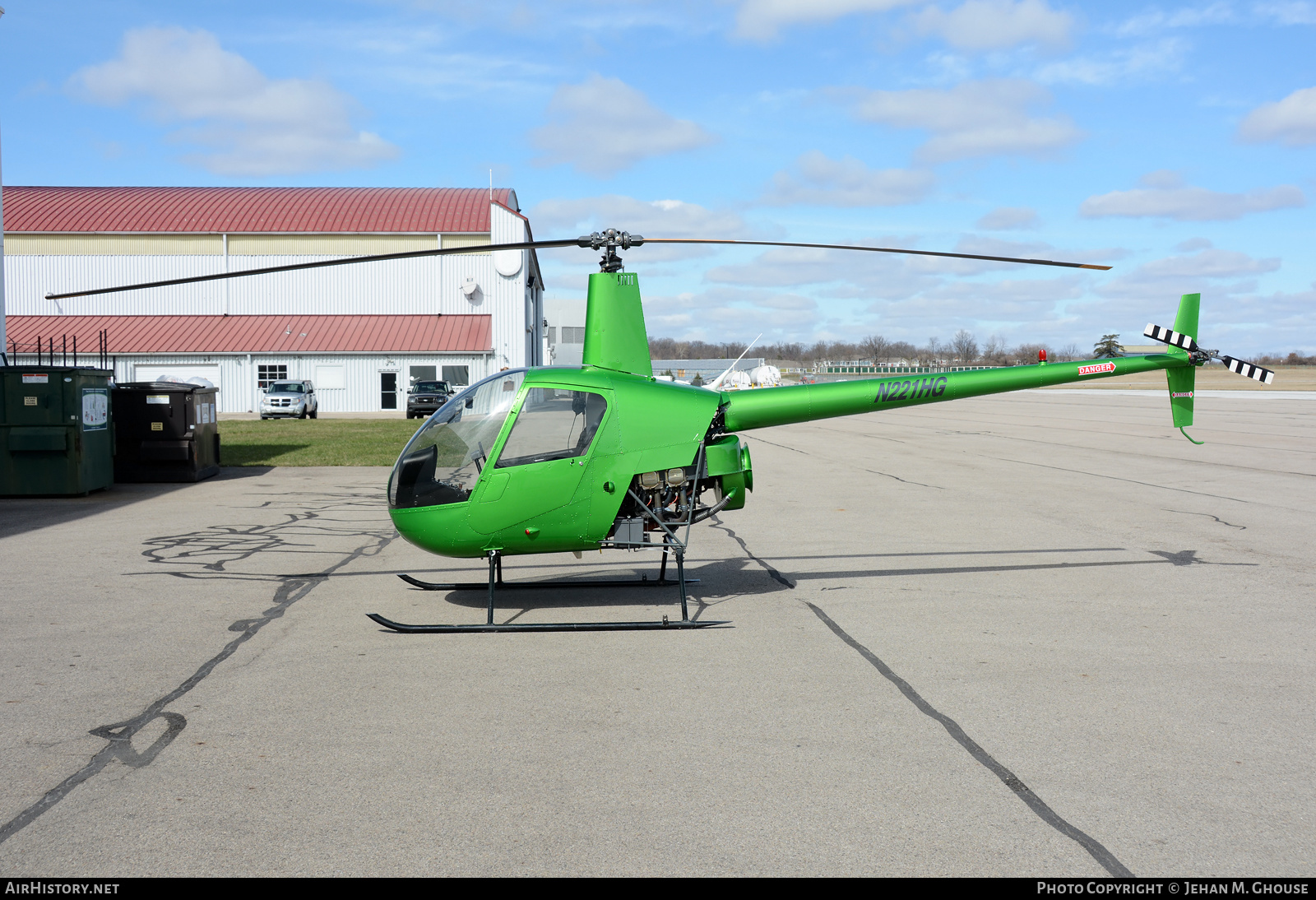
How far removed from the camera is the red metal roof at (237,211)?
4441 cm

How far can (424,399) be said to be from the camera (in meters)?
37.1

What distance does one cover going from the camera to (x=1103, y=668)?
5.95 m

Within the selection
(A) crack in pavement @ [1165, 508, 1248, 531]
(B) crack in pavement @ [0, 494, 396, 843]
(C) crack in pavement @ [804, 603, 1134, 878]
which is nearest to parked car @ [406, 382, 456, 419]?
(A) crack in pavement @ [1165, 508, 1248, 531]

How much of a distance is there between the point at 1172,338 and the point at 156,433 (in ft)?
50.1

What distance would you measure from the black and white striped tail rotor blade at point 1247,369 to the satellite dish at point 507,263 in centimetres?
3714

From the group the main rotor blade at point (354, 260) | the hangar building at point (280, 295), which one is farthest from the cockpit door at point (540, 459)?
the hangar building at point (280, 295)

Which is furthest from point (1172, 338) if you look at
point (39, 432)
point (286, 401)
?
point (286, 401)

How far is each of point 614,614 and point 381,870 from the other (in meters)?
4.13

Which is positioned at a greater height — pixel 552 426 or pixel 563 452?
pixel 552 426

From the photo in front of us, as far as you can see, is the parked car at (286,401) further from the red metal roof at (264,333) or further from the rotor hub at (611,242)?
the rotor hub at (611,242)

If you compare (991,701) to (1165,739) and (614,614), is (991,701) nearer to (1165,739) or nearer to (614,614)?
(1165,739)

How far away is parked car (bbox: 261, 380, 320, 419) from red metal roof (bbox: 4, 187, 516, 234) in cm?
951

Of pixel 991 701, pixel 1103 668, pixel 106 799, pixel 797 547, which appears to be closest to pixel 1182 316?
pixel 797 547

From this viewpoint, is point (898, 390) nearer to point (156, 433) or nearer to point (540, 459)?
point (540, 459)
